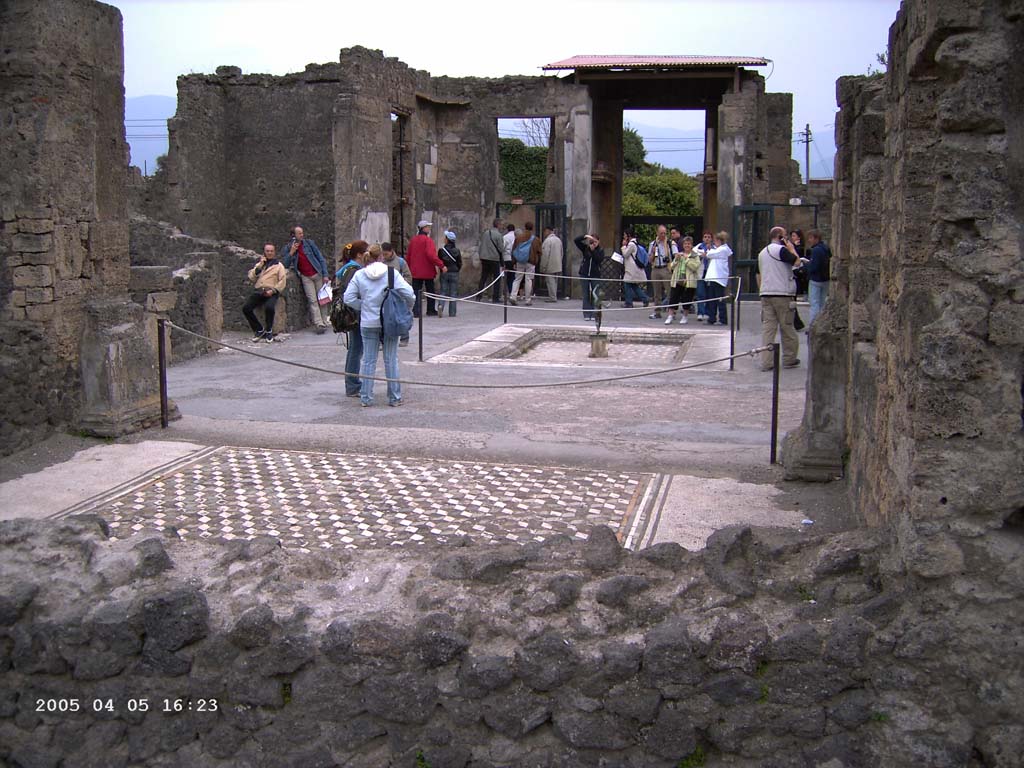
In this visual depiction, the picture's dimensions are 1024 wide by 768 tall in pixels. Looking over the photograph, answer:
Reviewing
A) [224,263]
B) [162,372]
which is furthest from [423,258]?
[162,372]

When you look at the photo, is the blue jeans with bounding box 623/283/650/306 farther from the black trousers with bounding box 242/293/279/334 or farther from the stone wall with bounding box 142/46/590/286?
the black trousers with bounding box 242/293/279/334

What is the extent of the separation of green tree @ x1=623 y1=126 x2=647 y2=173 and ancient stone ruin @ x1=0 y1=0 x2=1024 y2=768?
3992cm

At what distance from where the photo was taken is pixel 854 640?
11.6 ft

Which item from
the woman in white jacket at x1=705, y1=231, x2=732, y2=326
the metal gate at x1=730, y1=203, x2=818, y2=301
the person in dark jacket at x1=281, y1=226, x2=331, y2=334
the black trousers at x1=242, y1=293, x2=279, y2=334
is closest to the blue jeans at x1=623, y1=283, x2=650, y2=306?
the metal gate at x1=730, y1=203, x2=818, y2=301

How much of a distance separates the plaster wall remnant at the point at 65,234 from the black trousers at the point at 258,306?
19.4 feet

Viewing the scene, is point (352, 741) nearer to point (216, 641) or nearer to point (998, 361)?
point (216, 641)

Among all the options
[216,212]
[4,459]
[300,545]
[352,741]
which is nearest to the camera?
[352,741]

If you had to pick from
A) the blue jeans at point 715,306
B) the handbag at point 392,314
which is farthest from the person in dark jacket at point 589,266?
the handbag at point 392,314

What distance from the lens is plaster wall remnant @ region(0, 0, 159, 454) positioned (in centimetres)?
773

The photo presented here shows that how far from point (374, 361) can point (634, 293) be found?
11436mm

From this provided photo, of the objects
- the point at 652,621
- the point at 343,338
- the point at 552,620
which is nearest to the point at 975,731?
the point at 652,621

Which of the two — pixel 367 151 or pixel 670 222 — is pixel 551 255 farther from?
pixel 670 222

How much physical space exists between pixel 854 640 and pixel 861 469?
7.56ft

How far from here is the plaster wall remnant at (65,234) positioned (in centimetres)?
773
